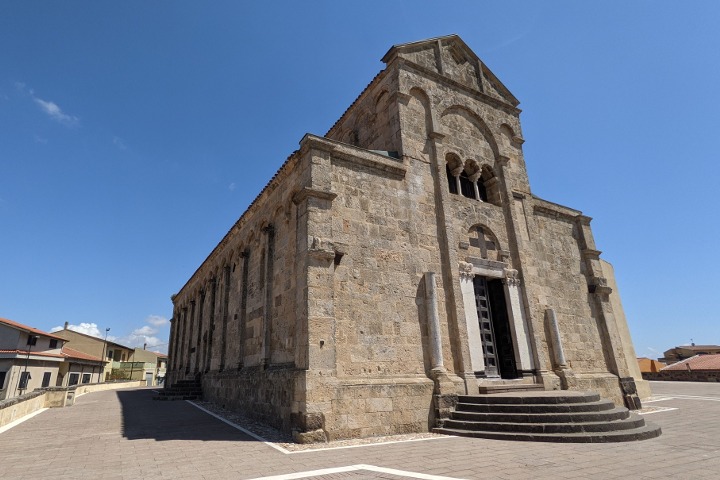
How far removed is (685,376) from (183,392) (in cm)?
3710

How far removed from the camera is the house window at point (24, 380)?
2847cm

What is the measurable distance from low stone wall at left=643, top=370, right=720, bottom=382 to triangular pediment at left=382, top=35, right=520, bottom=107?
95.1 ft

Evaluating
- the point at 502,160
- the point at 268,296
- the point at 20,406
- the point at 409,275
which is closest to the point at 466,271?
the point at 409,275

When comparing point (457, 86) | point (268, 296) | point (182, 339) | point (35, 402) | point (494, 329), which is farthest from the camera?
point (182, 339)

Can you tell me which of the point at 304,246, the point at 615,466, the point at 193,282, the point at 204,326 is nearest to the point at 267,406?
the point at 304,246

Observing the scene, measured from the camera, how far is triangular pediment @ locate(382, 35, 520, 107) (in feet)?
44.3

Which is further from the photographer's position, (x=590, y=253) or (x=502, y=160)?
(x=590, y=253)

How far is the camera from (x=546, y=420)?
8172mm

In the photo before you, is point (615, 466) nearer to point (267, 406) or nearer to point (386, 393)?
point (386, 393)

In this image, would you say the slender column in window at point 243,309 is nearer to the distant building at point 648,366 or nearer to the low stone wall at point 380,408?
the low stone wall at point 380,408

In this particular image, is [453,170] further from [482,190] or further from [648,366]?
[648,366]

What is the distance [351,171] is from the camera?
34.9ft

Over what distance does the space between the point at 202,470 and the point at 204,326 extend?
16470 millimetres

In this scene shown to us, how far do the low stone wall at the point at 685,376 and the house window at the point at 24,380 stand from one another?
165 ft
